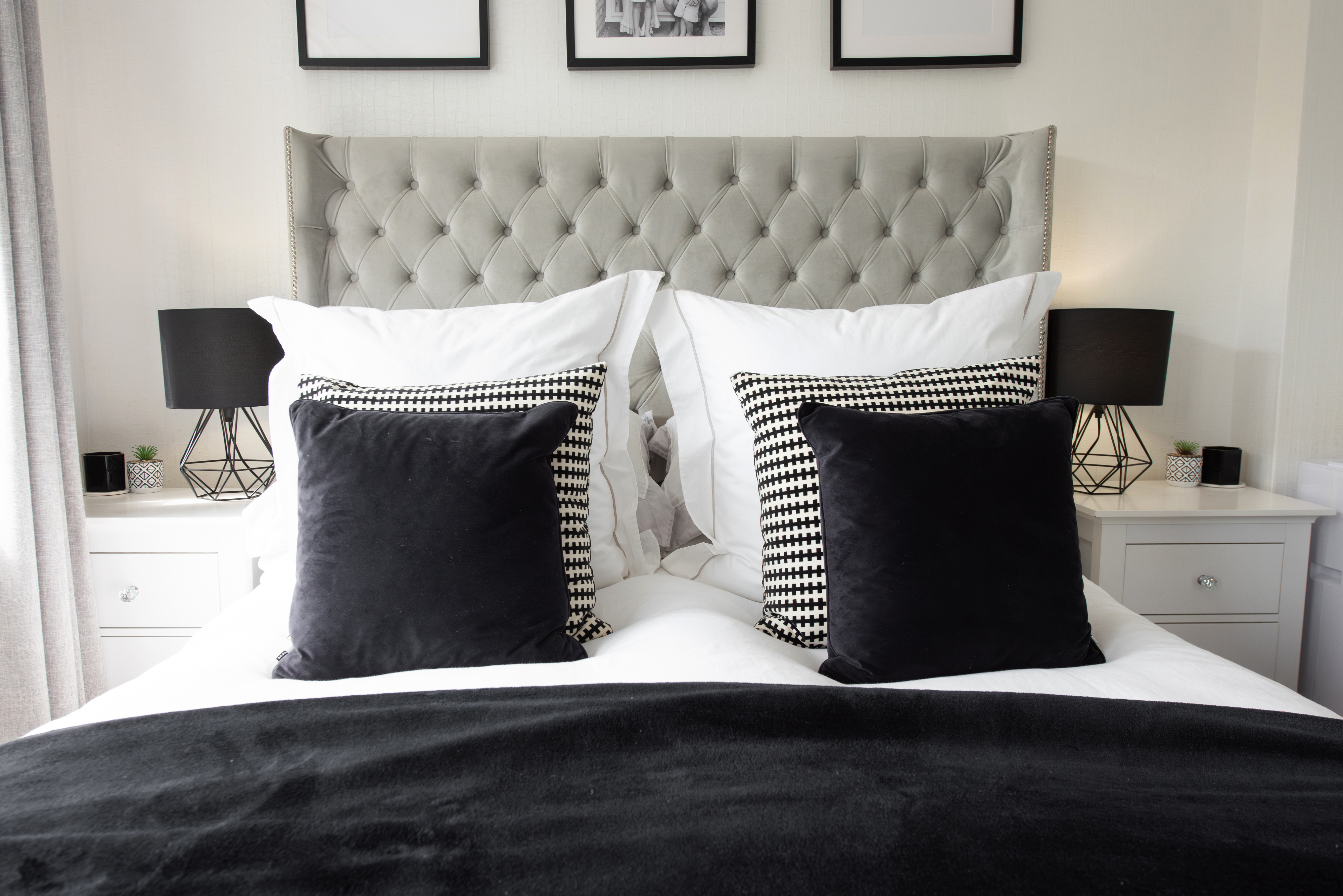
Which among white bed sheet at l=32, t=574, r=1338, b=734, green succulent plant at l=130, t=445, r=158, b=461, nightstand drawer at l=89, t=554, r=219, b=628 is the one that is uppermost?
green succulent plant at l=130, t=445, r=158, b=461

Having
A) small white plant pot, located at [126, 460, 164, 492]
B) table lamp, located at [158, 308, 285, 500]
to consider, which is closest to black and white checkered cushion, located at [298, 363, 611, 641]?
table lamp, located at [158, 308, 285, 500]

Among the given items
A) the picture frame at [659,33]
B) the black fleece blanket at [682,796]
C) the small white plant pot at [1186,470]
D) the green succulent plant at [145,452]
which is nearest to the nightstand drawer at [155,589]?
the green succulent plant at [145,452]

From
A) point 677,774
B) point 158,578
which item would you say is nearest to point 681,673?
point 677,774

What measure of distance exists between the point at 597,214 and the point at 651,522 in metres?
0.78

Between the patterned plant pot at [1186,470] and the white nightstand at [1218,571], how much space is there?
0.76ft

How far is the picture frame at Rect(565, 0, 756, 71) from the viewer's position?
189cm

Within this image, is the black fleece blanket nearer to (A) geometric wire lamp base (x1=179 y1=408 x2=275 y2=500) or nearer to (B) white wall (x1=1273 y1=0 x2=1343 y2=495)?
(A) geometric wire lamp base (x1=179 y1=408 x2=275 y2=500)

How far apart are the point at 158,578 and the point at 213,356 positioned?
502mm

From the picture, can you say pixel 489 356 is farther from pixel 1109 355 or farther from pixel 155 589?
pixel 1109 355

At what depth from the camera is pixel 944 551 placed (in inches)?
39.4

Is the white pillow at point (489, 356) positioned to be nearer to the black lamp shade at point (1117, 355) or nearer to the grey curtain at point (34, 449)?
the grey curtain at point (34, 449)

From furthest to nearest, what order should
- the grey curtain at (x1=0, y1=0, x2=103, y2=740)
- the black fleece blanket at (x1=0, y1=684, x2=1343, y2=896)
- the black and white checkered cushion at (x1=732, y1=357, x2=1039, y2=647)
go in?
the grey curtain at (x1=0, y1=0, x2=103, y2=740) < the black and white checkered cushion at (x1=732, y1=357, x2=1039, y2=647) < the black fleece blanket at (x1=0, y1=684, x2=1343, y2=896)

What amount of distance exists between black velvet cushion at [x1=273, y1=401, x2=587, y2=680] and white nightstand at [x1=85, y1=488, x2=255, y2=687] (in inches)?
28.4

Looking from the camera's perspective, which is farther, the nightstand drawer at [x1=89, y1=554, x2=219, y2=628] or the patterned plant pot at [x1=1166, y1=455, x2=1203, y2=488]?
the patterned plant pot at [x1=1166, y1=455, x2=1203, y2=488]
